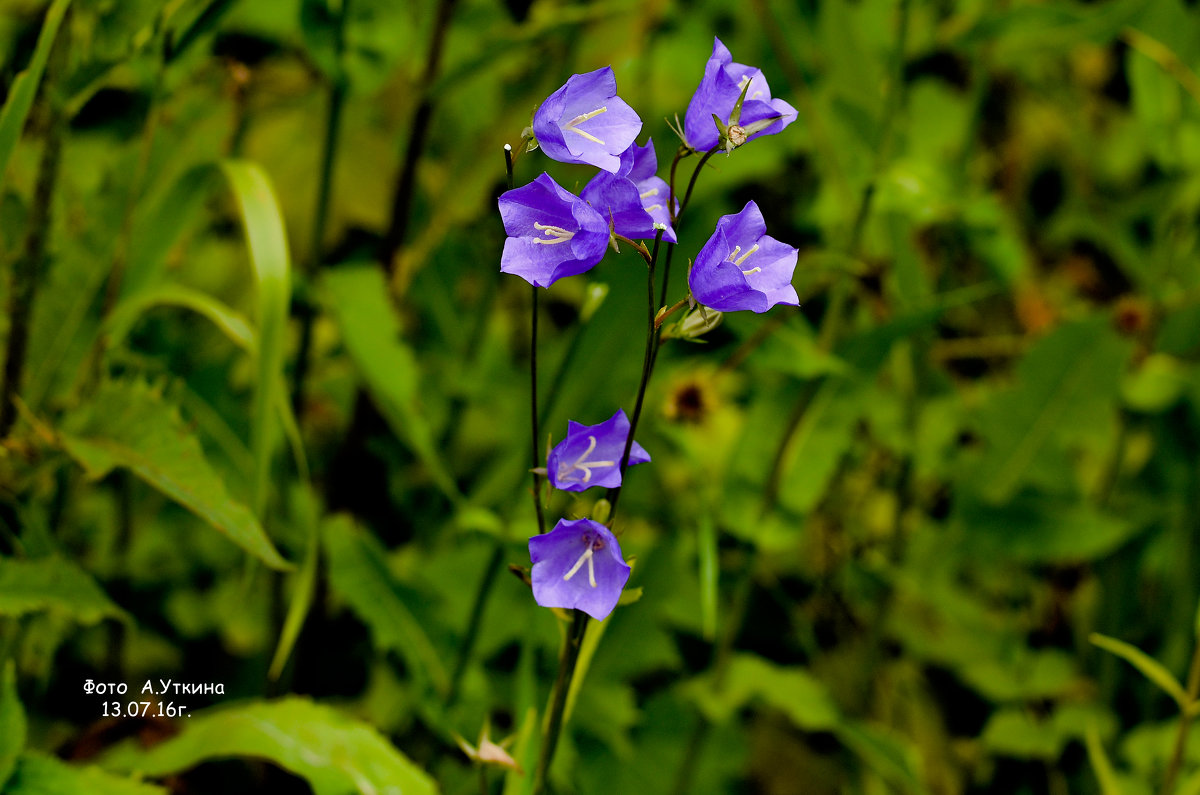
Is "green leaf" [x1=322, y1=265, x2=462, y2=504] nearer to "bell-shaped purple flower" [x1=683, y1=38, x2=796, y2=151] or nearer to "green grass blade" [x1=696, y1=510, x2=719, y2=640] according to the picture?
"green grass blade" [x1=696, y1=510, x2=719, y2=640]

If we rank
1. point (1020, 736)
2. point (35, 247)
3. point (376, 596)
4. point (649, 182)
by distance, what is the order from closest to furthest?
point (649, 182) → point (35, 247) → point (376, 596) → point (1020, 736)

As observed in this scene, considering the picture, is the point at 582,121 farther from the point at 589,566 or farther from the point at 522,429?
the point at 522,429

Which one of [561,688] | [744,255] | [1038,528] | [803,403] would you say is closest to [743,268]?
[744,255]

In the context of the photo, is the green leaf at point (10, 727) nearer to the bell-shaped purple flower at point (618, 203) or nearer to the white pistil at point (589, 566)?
the white pistil at point (589, 566)

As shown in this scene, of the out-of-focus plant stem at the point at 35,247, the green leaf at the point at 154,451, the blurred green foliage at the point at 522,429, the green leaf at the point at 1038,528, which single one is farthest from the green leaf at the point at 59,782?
the green leaf at the point at 1038,528

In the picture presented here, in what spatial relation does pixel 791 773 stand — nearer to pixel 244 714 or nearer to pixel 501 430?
pixel 501 430

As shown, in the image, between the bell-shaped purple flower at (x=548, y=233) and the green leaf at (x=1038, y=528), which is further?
the green leaf at (x=1038, y=528)
